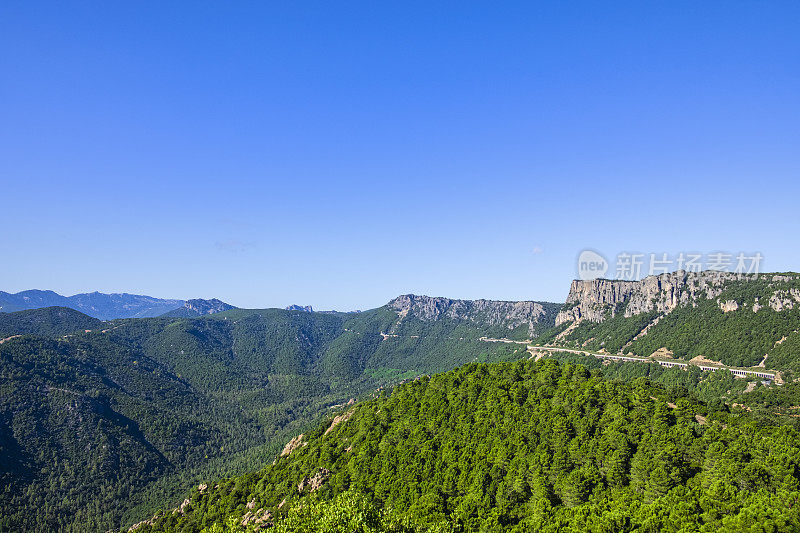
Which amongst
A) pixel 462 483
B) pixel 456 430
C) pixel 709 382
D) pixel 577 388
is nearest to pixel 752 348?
pixel 709 382

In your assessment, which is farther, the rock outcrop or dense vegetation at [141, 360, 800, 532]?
the rock outcrop

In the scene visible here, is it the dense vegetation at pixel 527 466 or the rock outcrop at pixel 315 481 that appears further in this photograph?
the rock outcrop at pixel 315 481

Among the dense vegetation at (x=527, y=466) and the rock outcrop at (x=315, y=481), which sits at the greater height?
the dense vegetation at (x=527, y=466)

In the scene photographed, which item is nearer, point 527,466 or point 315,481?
point 527,466

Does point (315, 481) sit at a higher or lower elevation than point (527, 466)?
lower

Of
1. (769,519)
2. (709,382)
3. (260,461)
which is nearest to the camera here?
(769,519)

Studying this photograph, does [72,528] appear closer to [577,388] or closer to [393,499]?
[393,499]

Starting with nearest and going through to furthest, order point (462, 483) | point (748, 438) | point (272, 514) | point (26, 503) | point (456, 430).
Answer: point (748, 438), point (462, 483), point (272, 514), point (456, 430), point (26, 503)

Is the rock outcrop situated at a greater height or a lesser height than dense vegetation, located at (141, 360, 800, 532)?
lesser
